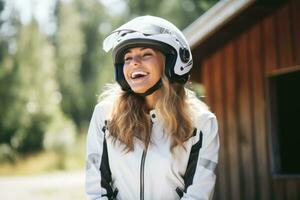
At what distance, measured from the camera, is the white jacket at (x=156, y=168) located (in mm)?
3260

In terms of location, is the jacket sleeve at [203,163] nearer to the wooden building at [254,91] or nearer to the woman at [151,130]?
the woman at [151,130]

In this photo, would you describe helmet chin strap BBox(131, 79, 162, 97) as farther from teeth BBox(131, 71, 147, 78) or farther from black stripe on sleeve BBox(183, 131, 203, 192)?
black stripe on sleeve BBox(183, 131, 203, 192)

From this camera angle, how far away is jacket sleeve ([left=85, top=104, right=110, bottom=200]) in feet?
10.9

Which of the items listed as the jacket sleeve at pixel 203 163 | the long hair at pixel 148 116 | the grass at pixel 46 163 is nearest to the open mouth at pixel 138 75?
the long hair at pixel 148 116

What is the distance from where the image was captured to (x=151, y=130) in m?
3.44

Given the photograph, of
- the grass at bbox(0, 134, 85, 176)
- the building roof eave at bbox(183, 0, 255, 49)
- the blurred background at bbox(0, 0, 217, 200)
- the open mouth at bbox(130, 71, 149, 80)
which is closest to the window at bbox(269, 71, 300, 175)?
the building roof eave at bbox(183, 0, 255, 49)

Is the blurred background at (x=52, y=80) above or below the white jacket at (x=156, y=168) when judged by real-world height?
above

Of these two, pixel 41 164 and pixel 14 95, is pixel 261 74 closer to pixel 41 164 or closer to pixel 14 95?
pixel 41 164

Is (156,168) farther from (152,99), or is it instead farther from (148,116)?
(152,99)

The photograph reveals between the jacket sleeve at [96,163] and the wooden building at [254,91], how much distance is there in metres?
3.19

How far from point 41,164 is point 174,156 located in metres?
26.3

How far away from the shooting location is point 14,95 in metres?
32.5

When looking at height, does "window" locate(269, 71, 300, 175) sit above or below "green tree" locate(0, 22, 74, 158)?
below

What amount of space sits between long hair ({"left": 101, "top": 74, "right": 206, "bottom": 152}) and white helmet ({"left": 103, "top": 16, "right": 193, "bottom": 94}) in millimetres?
78
